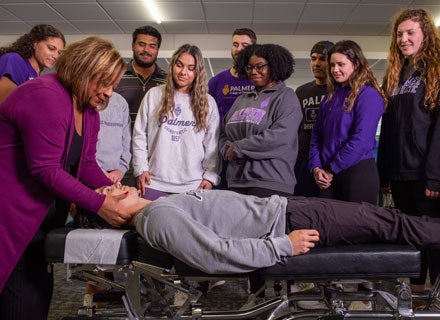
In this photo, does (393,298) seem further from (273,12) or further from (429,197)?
(273,12)

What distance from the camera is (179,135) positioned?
79.2 inches

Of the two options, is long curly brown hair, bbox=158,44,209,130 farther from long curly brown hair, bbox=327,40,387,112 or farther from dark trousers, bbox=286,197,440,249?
dark trousers, bbox=286,197,440,249

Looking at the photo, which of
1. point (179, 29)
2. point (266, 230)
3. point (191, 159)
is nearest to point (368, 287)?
point (266, 230)

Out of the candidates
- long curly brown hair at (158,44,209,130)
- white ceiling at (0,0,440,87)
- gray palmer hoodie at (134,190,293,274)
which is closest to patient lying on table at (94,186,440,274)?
gray palmer hoodie at (134,190,293,274)

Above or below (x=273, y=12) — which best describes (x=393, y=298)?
below

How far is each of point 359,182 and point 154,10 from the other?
171 inches

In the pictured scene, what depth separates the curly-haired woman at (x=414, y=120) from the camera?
1759 mm

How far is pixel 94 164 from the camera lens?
1.56 m

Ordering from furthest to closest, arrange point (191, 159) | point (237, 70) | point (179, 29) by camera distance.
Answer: point (179, 29)
point (237, 70)
point (191, 159)

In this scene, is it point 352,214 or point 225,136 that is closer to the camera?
point 352,214

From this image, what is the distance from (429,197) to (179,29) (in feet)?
17.1

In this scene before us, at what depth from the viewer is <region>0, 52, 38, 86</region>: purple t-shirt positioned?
6.64 feet

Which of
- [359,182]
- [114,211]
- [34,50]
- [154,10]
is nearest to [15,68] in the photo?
[34,50]

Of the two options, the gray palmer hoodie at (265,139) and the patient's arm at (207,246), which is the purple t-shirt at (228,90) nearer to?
the gray palmer hoodie at (265,139)
